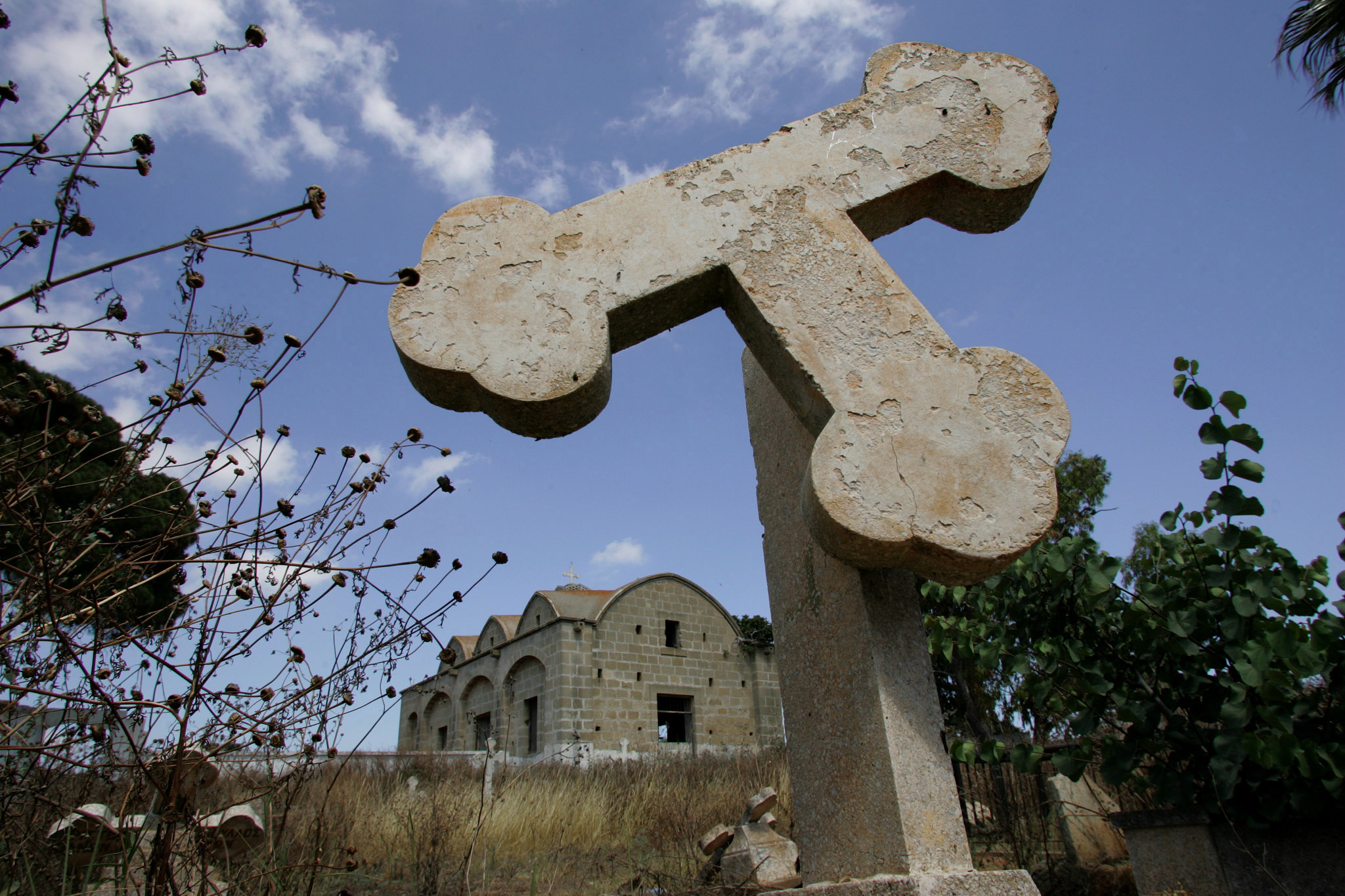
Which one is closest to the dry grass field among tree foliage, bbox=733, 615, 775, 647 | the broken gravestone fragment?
the broken gravestone fragment

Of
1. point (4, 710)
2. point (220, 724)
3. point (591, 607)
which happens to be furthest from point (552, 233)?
point (591, 607)

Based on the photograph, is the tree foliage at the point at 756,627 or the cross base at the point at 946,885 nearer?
the cross base at the point at 946,885

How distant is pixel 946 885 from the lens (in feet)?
5.91

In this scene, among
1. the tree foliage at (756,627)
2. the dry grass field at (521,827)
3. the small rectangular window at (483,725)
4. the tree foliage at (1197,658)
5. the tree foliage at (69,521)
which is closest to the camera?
the tree foliage at (69,521)

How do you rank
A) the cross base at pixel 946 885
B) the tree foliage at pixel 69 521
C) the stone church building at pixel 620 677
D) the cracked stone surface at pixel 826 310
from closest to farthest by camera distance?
the tree foliage at pixel 69 521 → the cross base at pixel 946 885 → the cracked stone surface at pixel 826 310 → the stone church building at pixel 620 677

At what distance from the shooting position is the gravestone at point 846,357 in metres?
1.91

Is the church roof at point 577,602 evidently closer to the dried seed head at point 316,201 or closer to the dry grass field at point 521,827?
the dry grass field at point 521,827

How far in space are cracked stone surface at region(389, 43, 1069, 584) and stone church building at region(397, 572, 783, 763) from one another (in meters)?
13.3

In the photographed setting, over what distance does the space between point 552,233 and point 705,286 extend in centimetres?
46

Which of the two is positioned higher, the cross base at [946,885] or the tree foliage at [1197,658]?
the tree foliage at [1197,658]

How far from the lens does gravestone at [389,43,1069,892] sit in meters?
1.91

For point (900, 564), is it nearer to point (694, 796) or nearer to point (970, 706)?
point (694, 796)

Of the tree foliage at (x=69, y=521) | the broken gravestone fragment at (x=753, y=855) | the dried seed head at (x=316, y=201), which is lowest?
the broken gravestone fragment at (x=753, y=855)

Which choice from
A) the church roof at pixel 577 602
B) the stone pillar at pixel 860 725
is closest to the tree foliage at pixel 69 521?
the stone pillar at pixel 860 725
